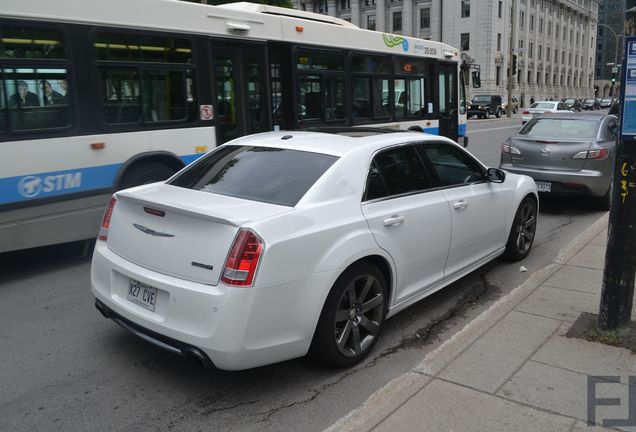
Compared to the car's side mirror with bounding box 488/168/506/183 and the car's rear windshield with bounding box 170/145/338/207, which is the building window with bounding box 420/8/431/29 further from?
the car's rear windshield with bounding box 170/145/338/207

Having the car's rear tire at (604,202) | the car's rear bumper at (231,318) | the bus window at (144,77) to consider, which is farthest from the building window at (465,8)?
the car's rear bumper at (231,318)

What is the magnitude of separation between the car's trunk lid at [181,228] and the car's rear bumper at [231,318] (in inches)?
3.6

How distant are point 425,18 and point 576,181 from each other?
248 ft

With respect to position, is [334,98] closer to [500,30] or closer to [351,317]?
[351,317]

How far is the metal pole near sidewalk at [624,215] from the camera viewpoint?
3.78 metres

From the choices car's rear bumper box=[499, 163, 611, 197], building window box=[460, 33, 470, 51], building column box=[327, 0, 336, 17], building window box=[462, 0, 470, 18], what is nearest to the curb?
car's rear bumper box=[499, 163, 611, 197]

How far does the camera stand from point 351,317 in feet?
12.9

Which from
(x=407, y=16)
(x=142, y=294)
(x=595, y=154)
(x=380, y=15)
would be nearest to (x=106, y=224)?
(x=142, y=294)

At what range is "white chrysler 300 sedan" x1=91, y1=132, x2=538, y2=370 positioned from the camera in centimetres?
331

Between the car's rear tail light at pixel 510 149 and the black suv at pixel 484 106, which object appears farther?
the black suv at pixel 484 106

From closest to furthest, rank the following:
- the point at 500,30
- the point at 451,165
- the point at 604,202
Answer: the point at 451,165
the point at 604,202
the point at 500,30

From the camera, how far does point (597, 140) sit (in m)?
9.07

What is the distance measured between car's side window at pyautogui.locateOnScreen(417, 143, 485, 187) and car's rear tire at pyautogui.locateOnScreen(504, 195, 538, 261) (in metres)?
0.98

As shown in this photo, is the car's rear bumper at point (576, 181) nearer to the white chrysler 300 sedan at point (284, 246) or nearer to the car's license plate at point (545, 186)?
A: the car's license plate at point (545, 186)
